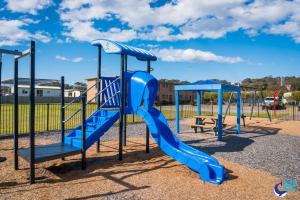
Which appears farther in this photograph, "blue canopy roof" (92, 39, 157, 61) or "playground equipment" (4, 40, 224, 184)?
"blue canopy roof" (92, 39, 157, 61)

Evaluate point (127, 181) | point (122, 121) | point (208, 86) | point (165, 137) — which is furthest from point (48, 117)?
point (127, 181)

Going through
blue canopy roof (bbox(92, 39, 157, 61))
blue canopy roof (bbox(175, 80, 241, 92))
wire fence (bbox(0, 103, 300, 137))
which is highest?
blue canopy roof (bbox(92, 39, 157, 61))

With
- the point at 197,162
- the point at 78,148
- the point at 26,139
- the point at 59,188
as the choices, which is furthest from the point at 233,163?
the point at 26,139

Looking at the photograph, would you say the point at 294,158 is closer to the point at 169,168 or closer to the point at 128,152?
the point at 169,168

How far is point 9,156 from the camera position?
7430mm

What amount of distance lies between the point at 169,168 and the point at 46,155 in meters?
2.79

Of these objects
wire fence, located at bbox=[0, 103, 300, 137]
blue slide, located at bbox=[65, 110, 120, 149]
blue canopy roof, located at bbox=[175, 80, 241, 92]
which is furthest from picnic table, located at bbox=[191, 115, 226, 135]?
blue slide, located at bbox=[65, 110, 120, 149]

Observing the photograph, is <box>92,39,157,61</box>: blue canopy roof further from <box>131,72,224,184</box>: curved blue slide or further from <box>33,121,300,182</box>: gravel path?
<box>33,121,300,182</box>: gravel path

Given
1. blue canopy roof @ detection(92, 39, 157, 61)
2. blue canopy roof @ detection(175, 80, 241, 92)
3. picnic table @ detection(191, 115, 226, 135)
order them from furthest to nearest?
picnic table @ detection(191, 115, 226, 135) < blue canopy roof @ detection(175, 80, 241, 92) < blue canopy roof @ detection(92, 39, 157, 61)

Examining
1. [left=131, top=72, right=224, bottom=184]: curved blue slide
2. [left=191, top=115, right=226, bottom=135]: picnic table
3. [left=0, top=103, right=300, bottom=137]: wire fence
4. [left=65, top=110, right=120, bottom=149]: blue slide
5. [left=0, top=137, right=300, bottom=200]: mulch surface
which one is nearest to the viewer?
[left=0, top=137, right=300, bottom=200]: mulch surface

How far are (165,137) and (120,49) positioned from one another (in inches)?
99.5

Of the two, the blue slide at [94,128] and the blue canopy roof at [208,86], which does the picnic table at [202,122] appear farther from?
the blue slide at [94,128]

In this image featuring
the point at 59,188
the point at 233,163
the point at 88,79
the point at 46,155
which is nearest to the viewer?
the point at 59,188

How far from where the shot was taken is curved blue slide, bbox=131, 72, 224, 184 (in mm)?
5752
